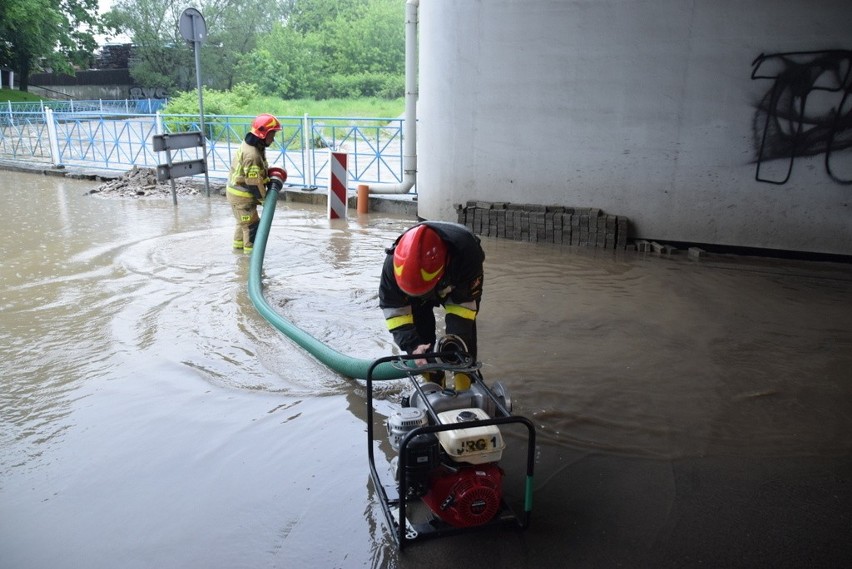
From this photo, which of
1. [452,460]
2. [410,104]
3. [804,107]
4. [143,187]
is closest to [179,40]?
[143,187]

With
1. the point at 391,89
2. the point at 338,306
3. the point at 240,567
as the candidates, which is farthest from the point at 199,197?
the point at 391,89

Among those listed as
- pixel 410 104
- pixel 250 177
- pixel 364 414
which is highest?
pixel 410 104

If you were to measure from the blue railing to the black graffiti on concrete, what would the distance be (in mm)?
5984

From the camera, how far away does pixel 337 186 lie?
9.73 m

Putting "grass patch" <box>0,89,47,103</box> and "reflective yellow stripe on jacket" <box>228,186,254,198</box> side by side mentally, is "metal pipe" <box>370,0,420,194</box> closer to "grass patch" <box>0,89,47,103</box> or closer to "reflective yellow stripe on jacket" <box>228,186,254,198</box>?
"reflective yellow stripe on jacket" <box>228,186,254,198</box>

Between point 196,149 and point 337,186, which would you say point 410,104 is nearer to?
point 337,186

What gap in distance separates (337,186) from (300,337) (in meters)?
5.53

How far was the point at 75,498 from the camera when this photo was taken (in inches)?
120

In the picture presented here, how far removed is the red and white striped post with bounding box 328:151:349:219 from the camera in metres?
9.58

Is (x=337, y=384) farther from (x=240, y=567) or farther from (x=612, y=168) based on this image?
(x=612, y=168)

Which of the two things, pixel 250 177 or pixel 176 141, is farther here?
pixel 176 141

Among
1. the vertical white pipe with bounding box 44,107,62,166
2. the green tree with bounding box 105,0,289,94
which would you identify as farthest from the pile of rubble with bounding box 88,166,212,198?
the green tree with bounding box 105,0,289,94

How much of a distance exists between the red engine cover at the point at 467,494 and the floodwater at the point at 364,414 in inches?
7.0

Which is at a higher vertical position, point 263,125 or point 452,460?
point 263,125
